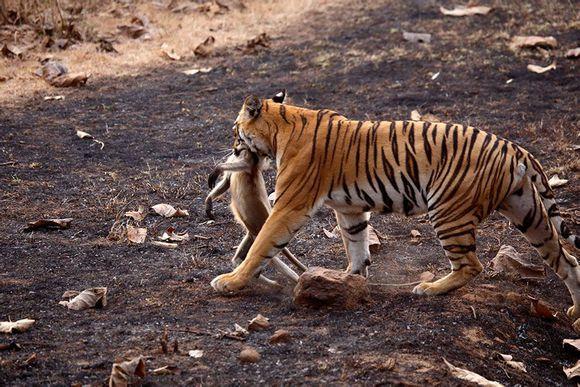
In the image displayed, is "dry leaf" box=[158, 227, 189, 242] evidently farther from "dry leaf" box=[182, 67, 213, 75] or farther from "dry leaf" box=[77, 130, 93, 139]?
"dry leaf" box=[182, 67, 213, 75]

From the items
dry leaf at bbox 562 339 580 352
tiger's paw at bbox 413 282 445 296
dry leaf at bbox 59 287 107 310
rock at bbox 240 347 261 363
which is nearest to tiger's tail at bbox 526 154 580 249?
dry leaf at bbox 562 339 580 352

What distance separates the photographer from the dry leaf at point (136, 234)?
6.86 m

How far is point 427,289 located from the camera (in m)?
5.82

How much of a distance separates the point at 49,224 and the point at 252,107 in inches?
82.4

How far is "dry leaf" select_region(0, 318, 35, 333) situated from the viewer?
16.5 feet

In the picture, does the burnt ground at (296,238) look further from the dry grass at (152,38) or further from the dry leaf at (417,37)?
the dry grass at (152,38)

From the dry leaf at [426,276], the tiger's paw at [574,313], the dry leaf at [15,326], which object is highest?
the dry leaf at [15,326]

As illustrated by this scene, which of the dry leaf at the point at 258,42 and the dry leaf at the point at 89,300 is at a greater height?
the dry leaf at the point at 89,300

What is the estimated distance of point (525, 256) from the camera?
6812 mm

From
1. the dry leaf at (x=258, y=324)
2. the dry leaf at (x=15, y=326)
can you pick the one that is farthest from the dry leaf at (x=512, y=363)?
the dry leaf at (x=15, y=326)

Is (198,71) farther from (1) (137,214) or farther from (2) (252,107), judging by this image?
(2) (252,107)

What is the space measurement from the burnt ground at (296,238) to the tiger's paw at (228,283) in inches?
3.0

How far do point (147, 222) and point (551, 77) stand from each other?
5667mm

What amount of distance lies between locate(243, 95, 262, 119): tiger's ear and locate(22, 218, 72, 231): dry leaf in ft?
6.36
